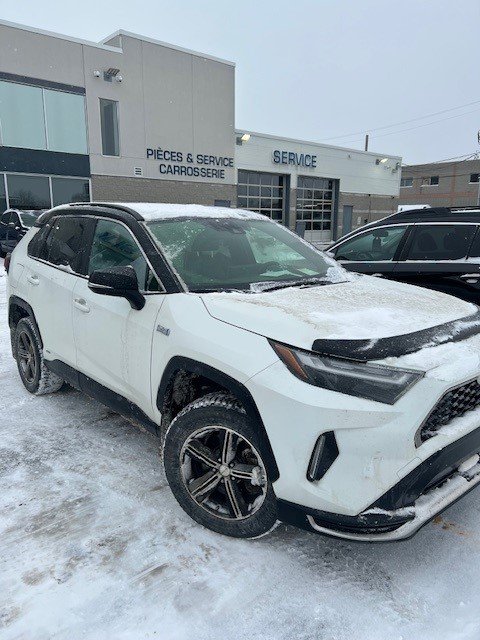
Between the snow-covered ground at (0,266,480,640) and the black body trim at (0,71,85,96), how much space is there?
19.3 m

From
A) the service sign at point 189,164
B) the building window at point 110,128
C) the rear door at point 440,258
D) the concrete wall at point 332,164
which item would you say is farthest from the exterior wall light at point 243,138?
the rear door at point 440,258

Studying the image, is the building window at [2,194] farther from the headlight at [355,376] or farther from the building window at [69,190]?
the headlight at [355,376]

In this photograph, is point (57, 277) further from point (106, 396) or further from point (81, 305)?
point (106, 396)

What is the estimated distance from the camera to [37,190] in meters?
18.9

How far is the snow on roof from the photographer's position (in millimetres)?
3167

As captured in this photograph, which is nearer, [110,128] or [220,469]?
[220,469]

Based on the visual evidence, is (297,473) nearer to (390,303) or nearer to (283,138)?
(390,303)

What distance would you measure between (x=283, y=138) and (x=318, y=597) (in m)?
27.2

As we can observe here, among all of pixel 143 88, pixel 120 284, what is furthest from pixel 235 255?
pixel 143 88

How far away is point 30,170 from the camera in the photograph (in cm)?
1853

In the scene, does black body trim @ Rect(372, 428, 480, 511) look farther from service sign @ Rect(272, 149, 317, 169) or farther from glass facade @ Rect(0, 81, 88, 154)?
service sign @ Rect(272, 149, 317, 169)

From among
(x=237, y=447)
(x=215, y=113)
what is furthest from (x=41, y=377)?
(x=215, y=113)

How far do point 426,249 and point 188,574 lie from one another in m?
4.31

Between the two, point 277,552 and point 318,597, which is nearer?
point 318,597
